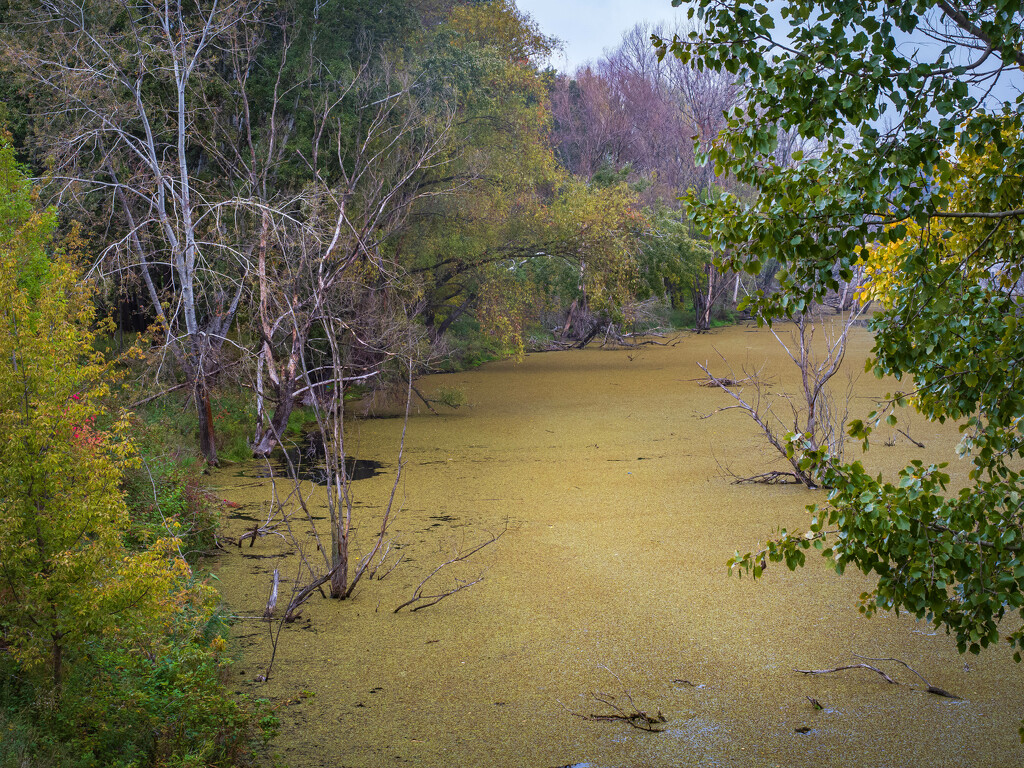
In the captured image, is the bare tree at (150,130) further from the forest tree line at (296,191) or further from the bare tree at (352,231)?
the bare tree at (352,231)

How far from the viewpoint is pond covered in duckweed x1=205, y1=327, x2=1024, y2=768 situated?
9.45 ft

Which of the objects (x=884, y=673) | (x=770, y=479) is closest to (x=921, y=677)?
(x=884, y=673)

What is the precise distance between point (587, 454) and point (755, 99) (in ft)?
18.9

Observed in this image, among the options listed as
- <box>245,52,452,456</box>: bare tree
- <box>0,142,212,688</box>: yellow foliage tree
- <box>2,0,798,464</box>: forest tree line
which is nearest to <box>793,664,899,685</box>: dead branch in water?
<box>0,142,212,688</box>: yellow foliage tree

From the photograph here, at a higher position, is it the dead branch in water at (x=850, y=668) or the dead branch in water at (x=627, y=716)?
the dead branch in water at (x=850, y=668)

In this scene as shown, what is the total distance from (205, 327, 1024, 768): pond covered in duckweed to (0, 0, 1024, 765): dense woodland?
36 cm

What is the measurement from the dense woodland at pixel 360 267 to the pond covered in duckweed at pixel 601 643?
0.36 m

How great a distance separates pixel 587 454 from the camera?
300 inches

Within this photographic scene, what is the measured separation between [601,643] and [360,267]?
6.31 meters

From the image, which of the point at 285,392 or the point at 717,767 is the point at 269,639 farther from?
the point at 285,392

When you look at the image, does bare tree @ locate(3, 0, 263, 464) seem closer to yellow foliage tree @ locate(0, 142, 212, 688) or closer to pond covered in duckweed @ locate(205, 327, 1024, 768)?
pond covered in duckweed @ locate(205, 327, 1024, 768)

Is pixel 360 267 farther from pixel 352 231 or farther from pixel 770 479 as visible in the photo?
pixel 770 479

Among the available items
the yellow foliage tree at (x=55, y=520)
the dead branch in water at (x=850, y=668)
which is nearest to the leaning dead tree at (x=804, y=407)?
the dead branch in water at (x=850, y=668)

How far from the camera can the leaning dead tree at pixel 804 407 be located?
547 cm
